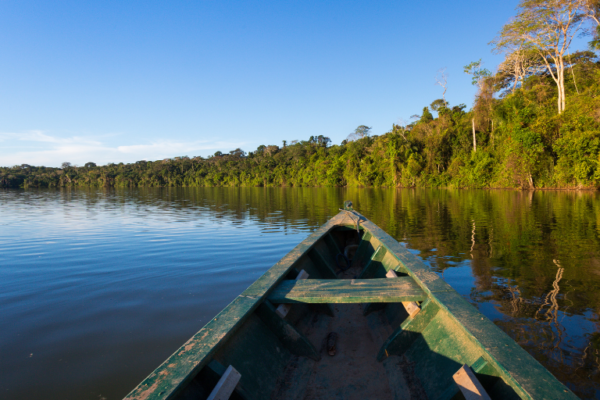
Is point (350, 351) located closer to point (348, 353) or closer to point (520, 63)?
point (348, 353)

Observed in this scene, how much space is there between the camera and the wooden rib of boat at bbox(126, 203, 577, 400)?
1497 mm

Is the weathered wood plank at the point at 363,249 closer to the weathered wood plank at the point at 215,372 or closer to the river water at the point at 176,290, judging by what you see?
the river water at the point at 176,290

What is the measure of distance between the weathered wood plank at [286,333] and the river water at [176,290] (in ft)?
4.07

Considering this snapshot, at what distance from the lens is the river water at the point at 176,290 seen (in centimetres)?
276

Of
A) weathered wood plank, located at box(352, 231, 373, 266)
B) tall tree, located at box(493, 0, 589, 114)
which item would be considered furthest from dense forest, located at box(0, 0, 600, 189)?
weathered wood plank, located at box(352, 231, 373, 266)

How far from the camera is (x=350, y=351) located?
271 centimetres

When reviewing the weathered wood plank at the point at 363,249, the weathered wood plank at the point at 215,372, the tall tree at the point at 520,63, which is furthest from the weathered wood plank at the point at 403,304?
the tall tree at the point at 520,63

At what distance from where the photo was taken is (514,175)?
96.1ft

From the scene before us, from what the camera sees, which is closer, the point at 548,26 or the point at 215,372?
the point at 215,372

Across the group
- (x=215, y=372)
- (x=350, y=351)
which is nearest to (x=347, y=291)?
(x=350, y=351)

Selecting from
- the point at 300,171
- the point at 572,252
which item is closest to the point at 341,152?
the point at 300,171

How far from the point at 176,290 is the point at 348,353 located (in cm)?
315

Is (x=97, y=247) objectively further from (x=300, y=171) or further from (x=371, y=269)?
(x=300, y=171)

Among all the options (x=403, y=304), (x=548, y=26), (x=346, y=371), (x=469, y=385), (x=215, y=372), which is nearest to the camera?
(x=469, y=385)
